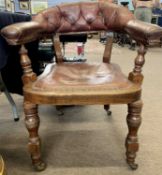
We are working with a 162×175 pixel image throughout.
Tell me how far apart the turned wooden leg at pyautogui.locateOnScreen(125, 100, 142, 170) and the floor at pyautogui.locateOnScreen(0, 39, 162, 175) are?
55 mm

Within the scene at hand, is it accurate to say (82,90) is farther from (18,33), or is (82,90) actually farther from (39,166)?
(39,166)

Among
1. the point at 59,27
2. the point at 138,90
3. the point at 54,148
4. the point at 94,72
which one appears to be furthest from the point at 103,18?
the point at 54,148

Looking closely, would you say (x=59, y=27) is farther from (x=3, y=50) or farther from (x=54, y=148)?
(x=54, y=148)

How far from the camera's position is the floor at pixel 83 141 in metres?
1.17

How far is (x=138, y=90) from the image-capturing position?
3.22 ft

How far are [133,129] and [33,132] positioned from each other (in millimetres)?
455

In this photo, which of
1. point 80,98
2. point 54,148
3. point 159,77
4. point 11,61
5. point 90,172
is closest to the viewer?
point 80,98

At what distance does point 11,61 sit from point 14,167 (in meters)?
0.64

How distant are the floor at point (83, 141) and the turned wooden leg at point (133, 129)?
55 millimetres

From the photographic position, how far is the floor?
1.17 meters

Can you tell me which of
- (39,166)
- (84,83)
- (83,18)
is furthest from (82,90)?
(83,18)

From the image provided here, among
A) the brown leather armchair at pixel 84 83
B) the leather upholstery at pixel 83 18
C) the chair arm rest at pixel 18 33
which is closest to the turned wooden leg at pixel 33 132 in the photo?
the brown leather armchair at pixel 84 83

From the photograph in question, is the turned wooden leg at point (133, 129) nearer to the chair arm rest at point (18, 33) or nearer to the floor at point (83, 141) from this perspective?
the floor at point (83, 141)

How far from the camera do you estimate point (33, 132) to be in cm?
106
